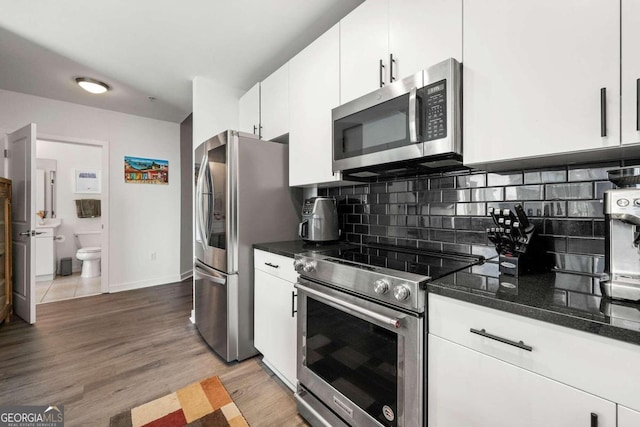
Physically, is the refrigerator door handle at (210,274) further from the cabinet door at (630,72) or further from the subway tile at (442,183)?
the cabinet door at (630,72)

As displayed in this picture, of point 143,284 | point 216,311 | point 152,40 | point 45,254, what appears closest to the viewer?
point 216,311

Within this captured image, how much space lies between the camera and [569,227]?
3.98ft

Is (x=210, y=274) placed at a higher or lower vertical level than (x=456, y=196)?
lower

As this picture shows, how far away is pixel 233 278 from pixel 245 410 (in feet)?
2.71

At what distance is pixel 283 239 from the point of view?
2279 millimetres

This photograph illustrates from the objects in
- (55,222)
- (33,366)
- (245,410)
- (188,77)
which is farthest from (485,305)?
(55,222)

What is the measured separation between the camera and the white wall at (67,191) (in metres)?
4.91

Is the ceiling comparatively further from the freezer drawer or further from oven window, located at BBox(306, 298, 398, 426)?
oven window, located at BBox(306, 298, 398, 426)

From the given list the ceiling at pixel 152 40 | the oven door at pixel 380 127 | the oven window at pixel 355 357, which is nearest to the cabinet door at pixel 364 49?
the oven door at pixel 380 127

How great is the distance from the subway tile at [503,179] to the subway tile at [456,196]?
118 millimetres

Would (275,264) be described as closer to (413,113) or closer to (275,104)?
(413,113)

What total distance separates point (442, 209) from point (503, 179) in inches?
13.6

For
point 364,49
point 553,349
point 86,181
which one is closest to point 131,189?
point 86,181

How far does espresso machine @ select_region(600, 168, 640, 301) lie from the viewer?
0.81 metres
